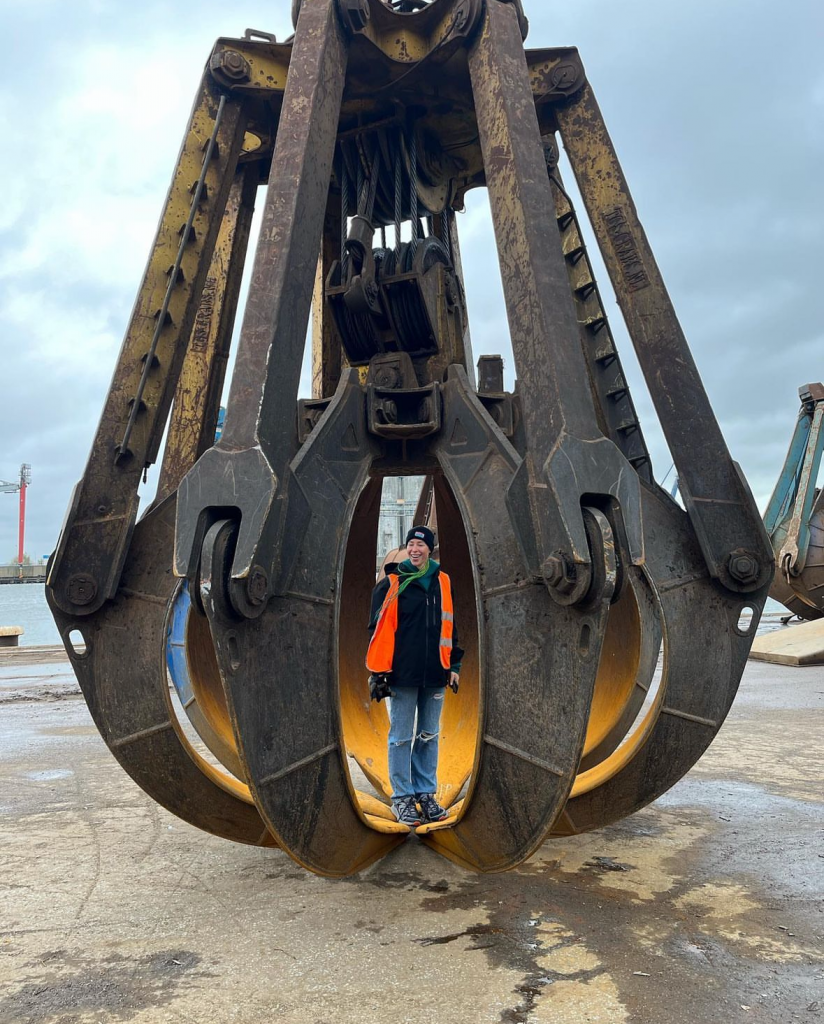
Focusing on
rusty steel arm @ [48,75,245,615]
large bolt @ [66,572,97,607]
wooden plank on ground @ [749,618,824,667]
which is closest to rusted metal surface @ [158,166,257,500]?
rusty steel arm @ [48,75,245,615]

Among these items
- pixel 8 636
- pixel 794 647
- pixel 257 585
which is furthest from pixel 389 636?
pixel 8 636

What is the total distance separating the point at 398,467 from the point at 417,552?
1.63ft

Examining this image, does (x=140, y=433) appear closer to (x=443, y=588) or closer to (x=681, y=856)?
(x=443, y=588)

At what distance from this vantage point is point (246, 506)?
8.64ft

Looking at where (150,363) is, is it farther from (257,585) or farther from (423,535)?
(257,585)

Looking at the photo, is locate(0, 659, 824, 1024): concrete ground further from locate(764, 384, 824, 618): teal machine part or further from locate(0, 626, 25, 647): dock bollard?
locate(0, 626, 25, 647): dock bollard

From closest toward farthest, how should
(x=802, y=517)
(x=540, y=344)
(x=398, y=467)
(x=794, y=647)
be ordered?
(x=540, y=344) → (x=398, y=467) → (x=794, y=647) → (x=802, y=517)

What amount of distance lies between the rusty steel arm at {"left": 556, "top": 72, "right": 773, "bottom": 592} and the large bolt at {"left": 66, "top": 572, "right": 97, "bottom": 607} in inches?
104

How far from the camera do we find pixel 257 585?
2.60 m

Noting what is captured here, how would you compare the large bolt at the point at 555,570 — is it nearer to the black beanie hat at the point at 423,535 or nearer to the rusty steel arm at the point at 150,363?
the black beanie hat at the point at 423,535

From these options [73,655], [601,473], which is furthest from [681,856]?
[73,655]

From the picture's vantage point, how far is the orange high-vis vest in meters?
3.83

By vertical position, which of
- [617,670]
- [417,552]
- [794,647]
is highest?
[794,647]

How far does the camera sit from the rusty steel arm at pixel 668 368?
3660 millimetres
